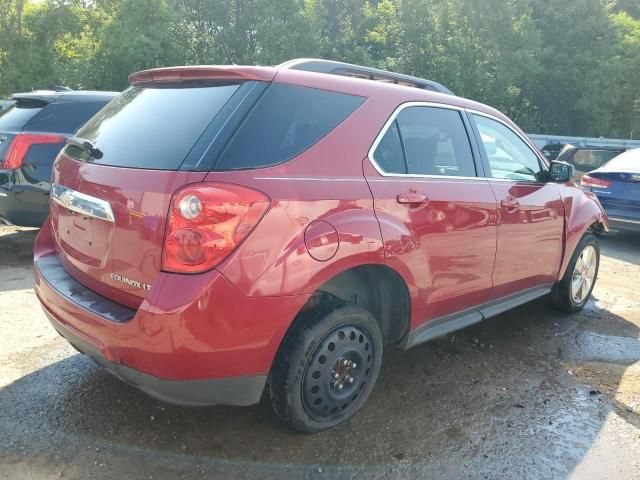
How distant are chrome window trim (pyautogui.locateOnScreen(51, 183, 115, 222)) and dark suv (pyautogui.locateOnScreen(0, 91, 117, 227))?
2933 millimetres

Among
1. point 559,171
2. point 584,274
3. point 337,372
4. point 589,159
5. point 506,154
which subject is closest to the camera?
point 337,372

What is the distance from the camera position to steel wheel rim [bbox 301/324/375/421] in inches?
109

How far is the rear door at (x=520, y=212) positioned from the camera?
12.4ft

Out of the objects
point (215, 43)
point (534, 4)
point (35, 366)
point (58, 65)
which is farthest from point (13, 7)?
point (35, 366)

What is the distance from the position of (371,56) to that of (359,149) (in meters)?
30.2

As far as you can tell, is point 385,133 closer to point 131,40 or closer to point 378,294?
point 378,294

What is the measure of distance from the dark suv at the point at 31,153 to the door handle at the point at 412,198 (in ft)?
13.3

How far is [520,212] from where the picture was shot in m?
3.89

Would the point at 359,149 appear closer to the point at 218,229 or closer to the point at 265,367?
the point at 218,229

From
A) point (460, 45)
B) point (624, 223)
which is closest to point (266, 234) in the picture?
point (624, 223)

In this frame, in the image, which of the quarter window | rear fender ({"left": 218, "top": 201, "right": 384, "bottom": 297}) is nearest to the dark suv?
rear fender ({"left": 218, "top": 201, "right": 384, "bottom": 297})

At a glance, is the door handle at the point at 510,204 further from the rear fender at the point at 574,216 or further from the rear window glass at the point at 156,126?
the rear window glass at the point at 156,126

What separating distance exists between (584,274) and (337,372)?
10.1ft

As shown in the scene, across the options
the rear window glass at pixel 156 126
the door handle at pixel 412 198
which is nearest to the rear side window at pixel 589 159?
the door handle at pixel 412 198
